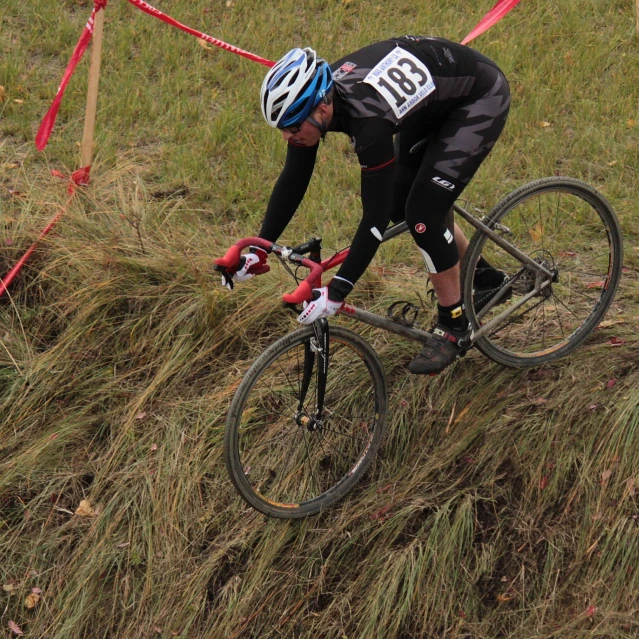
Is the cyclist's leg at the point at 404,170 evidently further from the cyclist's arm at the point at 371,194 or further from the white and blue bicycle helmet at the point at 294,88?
the white and blue bicycle helmet at the point at 294,88

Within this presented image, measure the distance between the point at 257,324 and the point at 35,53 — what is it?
421cm

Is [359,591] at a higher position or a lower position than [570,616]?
lower

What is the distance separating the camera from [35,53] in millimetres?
7809

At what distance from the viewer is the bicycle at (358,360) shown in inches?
162

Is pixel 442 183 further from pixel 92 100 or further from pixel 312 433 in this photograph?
pixel 92 100

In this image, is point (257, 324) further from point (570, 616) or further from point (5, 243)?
point (570, 616)

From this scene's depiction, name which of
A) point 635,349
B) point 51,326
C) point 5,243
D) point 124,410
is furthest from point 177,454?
point 635,349

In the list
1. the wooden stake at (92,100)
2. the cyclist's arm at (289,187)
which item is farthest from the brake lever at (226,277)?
the wooden stake at (92,100)

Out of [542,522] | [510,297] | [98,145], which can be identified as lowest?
[98,145]

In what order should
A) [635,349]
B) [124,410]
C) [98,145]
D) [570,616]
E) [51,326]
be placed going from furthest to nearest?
[98,145] → [51,326] → [124,410] → [635,349] → [570,616]

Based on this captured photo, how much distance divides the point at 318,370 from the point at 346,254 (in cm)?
56

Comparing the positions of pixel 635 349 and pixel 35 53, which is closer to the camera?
pixel 635 349

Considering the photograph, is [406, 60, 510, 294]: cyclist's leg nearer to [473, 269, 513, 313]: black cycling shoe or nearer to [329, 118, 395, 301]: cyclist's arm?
[329, 118, 395, 301]: cyclist's arm

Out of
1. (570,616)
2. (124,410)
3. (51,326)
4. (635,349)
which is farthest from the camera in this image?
(51,326)
